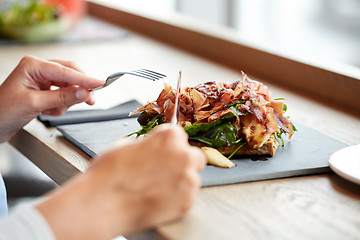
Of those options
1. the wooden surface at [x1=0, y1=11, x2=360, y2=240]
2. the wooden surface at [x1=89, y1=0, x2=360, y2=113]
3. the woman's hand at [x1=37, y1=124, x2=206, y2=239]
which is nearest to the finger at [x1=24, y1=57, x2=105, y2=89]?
the wooden surface at [x1=0, y1=11, x2=360, y2=240]

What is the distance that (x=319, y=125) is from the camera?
1.27 m

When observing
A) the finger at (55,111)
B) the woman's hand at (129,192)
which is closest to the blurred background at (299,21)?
the finger at (55,111)

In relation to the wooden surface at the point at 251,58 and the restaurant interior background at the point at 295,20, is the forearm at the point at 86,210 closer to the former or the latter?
the wooden surface at the point at 251,58

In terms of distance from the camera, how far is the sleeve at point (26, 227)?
0.68 meters

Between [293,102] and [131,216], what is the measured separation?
837 mm

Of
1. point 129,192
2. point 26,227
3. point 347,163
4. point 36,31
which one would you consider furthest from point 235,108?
point 36,31

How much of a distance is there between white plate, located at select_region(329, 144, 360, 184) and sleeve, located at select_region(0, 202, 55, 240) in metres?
0.46

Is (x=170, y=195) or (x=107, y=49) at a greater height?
(x=170, y=195)

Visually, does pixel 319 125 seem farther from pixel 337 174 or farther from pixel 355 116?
pixel 337 174

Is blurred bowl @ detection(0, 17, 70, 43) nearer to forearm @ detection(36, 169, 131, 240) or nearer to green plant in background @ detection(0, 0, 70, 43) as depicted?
green plant in background @ detection(0, 0, 70, 43)

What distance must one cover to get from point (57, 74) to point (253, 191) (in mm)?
519

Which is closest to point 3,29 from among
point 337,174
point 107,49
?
point 107,49

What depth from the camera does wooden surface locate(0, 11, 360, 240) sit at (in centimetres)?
75

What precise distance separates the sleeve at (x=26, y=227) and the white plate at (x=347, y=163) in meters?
0.46
